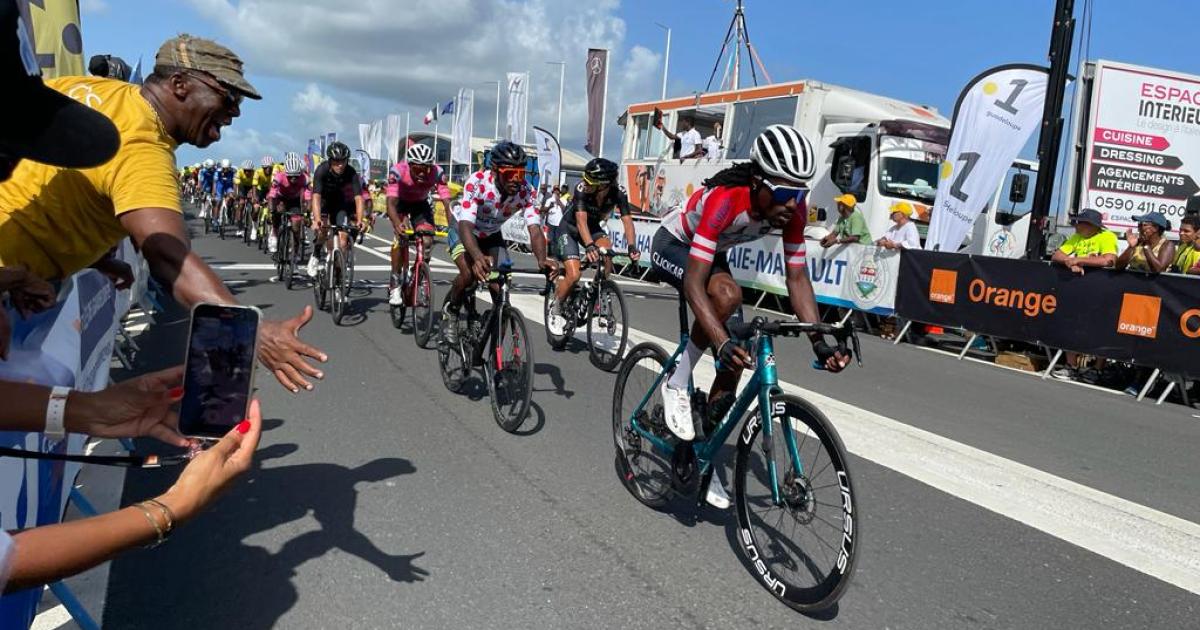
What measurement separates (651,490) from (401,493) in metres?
1.37

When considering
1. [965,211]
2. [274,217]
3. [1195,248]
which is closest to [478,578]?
[1195,248]

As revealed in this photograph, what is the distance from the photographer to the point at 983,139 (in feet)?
39.9

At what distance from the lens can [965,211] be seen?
12195 mm

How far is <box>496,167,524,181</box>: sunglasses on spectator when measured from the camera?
623 cm

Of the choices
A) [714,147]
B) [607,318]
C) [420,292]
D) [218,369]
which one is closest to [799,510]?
[218,369]

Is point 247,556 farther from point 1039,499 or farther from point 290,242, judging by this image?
point 290,242

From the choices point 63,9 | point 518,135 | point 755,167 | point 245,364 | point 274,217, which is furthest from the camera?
point 518,135

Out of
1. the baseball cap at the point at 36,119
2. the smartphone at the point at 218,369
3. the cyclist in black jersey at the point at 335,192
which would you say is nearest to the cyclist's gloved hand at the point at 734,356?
the smartphone at the point at 218,369

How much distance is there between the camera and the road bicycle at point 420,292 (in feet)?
26.5

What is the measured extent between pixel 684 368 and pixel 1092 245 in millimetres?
7953

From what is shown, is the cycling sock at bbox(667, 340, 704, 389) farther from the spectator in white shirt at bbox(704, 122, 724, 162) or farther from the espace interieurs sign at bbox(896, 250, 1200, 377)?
the spectator in white shirt at bbox(704, 122, 724, 162)

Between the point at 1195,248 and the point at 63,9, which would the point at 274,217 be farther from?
the point at 1195,248

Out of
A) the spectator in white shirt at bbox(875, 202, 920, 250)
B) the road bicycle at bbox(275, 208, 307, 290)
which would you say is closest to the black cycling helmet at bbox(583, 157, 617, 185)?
the spectator in white shirt at bbox(875, 202, 920, 250)

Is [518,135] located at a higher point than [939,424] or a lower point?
higher
